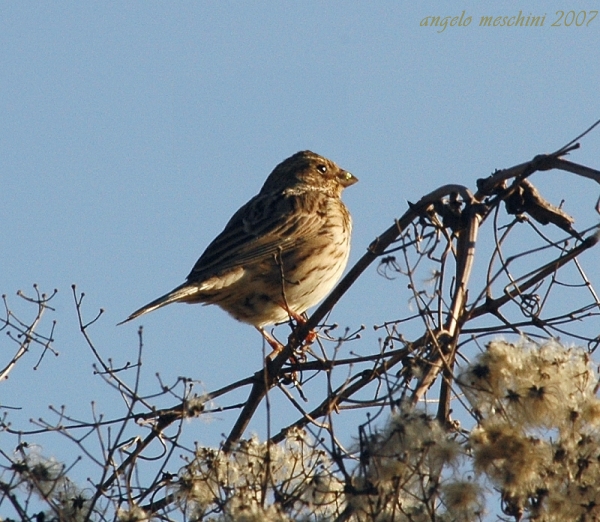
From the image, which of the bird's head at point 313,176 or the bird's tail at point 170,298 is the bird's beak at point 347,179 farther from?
the bird's tail at point 170,298

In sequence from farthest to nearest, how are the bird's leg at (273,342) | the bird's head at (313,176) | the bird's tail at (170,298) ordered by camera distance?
the bird's head at (313,176) → the bird's leg at (273,342) → the bird's tail at (170,298)

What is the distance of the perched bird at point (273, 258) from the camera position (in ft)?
32.6

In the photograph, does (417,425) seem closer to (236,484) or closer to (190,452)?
(236,484)

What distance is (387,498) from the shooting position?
193 inches

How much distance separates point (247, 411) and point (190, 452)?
1.02 meters

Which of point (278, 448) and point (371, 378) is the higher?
point (371, 378)

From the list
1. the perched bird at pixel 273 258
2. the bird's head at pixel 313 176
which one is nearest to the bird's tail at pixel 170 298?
the perched bird at pixel 273 258

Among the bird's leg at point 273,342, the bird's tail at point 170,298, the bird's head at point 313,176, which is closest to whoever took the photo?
the bird's tail at point 170,298

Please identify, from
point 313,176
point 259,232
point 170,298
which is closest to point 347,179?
point 313,176

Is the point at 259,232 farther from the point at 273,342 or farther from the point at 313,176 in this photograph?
the point at 313,176

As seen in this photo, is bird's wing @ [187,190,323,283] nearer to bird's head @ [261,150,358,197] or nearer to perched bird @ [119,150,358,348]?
perched bird @ [119,150,358,348]

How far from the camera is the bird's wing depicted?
1002 centimetres

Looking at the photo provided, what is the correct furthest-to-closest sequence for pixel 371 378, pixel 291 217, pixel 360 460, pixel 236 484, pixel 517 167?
1. pixel 291 217
2. pixel 371 378
3. pixel 517 167
4. pixel 236 484
5. pixel 360 460

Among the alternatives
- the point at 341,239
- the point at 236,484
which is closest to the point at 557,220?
the point at 236,484
